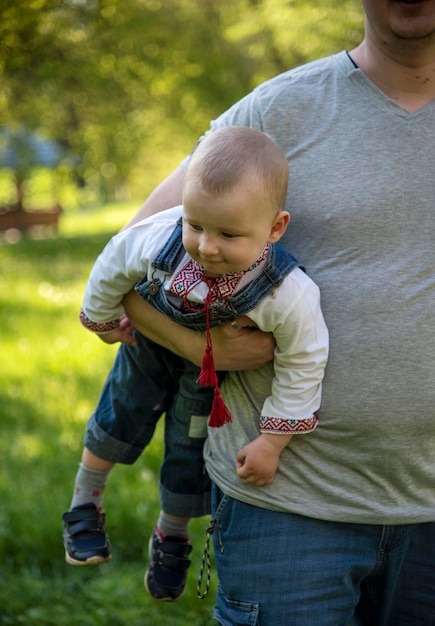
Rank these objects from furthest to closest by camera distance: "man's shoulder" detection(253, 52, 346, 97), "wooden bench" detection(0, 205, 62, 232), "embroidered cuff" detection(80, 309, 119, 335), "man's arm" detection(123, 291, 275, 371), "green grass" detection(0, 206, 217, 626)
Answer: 1. "wooden bench" detection(0, 205, 62, 232)
2. "green grass" detection(0, 206, 217, 626)
3. "embroidered cuff" detection(80, 309, 119, 335)
4. "man's shoulder" detection(253, 52, 346, 97)
5. "man's arm" detection(123, 291, 275, 371)

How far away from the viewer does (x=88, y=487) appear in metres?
2.75

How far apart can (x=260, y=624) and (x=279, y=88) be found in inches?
52.1

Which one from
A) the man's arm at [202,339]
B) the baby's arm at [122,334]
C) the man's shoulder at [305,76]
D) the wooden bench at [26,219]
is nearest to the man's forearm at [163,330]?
the man's arm at [202,339]

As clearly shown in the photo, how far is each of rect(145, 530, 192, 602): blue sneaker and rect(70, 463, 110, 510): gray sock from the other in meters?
0.24

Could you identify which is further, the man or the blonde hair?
the man

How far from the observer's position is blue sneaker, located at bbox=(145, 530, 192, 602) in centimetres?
274

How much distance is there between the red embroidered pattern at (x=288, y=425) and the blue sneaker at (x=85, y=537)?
0.89 meters

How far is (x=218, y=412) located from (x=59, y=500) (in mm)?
2469

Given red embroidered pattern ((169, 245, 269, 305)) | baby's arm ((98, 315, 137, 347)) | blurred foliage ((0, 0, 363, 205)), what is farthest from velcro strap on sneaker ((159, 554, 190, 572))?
blurred foliage ((0, 0, 363, 205))

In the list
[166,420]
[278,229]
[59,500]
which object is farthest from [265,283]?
[59,500]

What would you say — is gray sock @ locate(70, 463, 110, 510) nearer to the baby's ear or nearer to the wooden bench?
the baby's ear

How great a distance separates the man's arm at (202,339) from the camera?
2.05 metres

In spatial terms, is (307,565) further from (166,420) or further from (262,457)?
(166,420)

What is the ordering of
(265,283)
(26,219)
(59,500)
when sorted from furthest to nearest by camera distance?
(26,219) < (59,500) < (265,283)
